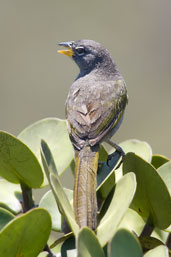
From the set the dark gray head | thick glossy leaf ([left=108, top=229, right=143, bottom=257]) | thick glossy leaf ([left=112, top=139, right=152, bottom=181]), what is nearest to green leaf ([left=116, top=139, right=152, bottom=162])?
thick glossy leaf ([left=112, top=139, right=152, bottom=181])

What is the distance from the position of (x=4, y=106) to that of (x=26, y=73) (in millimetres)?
1557

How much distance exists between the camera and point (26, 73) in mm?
10641

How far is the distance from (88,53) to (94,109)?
3.54 feet

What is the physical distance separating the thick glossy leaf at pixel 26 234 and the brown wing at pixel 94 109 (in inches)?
47.6

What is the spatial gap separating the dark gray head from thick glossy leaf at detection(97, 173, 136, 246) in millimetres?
2495

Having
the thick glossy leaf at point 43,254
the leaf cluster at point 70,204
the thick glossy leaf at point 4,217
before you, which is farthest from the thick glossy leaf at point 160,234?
the thick glossy leaf at point 4,217

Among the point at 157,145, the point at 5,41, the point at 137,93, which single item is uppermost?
the point at 5,41

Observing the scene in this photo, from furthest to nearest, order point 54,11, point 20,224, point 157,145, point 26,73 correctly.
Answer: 1. point 54,11
2. point 26,73
3. point 157,145
4. point 20,224

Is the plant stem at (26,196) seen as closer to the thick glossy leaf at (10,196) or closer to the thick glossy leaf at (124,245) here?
the thick glossy leaf at (10,196)

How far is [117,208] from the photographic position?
176 centimetres

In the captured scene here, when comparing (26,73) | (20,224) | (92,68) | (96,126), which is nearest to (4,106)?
(26,73)

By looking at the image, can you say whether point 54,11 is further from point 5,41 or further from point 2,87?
point 2,87

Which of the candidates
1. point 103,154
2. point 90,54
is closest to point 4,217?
point 103,154

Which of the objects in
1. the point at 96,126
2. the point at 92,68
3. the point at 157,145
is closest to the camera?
the point at 96,126
